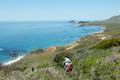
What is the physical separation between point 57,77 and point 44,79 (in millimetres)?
898

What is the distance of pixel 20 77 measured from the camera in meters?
14.2

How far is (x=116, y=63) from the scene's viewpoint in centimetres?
1623

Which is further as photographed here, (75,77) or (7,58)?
(7,58)

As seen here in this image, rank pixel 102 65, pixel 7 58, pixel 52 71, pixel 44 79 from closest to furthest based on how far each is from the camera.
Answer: pixel 44 79, pixel 52 71, pixel 102 65, pixel 7 58

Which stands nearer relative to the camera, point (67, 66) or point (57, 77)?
point (57, 77)

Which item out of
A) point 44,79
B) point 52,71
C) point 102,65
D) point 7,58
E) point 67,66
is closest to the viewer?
point 44,79

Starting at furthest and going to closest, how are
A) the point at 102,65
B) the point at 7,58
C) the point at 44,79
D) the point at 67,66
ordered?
the point at 7,58 → the point at 67,66 → the point at 102,65 → the point at 44,79

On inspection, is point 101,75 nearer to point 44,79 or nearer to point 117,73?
point 117,73

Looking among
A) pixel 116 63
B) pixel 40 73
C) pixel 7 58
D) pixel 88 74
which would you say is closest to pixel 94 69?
pixel 88 74

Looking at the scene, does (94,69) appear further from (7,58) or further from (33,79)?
(7,58)

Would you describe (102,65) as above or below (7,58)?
above

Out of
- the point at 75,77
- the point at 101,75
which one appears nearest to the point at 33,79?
the point at 75,77

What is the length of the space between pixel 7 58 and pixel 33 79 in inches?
2838

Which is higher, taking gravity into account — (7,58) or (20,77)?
(20,77)
